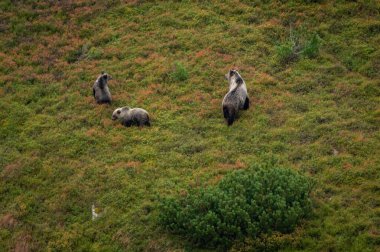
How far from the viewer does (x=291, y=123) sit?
20062mm

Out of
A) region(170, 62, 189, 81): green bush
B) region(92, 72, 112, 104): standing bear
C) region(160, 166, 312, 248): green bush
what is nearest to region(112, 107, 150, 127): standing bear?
region(92, 72, 112, 104): standing bear

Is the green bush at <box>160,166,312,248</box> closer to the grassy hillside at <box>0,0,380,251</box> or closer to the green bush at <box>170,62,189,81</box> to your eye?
the grassy hillside at <box>0,0,380,251</box>

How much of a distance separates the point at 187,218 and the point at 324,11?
18436mm

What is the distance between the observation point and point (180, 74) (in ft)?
80.1

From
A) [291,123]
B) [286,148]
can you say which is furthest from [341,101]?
[286,148]

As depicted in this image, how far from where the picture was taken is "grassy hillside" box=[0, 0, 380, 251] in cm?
1611

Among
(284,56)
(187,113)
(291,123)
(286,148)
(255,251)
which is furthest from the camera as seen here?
(284,56)

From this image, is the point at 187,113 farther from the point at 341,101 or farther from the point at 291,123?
the point at 341,101

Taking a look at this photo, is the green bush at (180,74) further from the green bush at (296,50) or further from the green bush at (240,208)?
the green bush at (240,208)

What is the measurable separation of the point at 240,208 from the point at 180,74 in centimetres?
1135

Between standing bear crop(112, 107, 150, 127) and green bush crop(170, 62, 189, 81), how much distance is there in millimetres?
3765

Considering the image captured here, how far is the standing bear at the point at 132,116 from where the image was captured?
69.9 ft

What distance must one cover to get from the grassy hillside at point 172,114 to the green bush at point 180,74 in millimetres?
79

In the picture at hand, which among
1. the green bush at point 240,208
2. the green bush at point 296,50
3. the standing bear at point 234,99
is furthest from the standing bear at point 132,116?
the green bush at point 296,50
